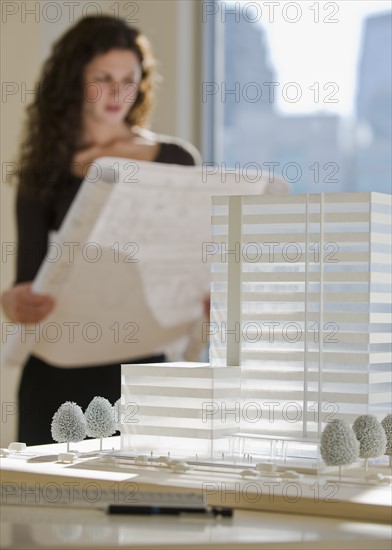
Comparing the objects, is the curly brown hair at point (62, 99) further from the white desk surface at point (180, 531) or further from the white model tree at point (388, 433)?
the white desk surface at point (180, 531)

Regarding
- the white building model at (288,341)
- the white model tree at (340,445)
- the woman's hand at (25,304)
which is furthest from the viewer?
the woman's hand at (25,304)

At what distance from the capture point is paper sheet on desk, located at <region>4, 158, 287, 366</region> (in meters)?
3.00

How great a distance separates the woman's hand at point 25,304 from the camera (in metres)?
3.72

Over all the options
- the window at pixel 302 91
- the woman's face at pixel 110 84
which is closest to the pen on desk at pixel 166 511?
the woman's face at pixel 110 84

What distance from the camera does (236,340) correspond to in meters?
1.83

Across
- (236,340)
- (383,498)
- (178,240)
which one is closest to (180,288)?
(178,240)

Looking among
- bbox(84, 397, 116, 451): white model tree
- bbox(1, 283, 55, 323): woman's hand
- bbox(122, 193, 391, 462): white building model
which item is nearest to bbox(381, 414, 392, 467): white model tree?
bbox(122, 193, 391, 462): white building model

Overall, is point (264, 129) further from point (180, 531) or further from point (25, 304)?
point (180, 531)

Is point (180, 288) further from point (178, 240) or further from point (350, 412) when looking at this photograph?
point (350, 412)

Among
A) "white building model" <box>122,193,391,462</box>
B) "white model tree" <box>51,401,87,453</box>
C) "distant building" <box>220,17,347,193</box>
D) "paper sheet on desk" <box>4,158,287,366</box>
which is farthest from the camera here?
"distant building" <box>220,17,347,193</box>

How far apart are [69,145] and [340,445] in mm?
2475

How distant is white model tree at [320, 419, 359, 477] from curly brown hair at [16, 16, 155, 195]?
93.1 inches

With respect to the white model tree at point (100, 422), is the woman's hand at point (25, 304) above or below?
above

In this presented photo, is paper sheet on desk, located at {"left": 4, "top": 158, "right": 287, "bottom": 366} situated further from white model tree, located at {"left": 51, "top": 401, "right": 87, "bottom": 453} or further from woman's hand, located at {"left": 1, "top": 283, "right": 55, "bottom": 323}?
white model tree, located at {"left": 51, "top": 401, "right": 87, "bottom": 453}
